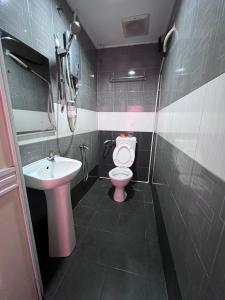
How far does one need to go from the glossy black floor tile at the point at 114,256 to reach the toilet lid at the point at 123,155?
66cm

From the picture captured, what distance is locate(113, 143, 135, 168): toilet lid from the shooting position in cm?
231

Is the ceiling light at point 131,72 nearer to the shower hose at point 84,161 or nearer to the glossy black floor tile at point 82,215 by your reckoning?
the shower hose at point 84,161

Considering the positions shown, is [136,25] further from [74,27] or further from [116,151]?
[116,151]

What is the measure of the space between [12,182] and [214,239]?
90cm

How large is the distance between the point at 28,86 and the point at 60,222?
120cm

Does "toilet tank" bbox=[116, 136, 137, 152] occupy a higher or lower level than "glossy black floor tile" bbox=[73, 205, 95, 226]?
higher

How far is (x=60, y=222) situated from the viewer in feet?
3.77

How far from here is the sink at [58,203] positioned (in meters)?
1.06

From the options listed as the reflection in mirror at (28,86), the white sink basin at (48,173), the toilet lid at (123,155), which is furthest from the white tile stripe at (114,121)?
the white sink basin at (48,173)

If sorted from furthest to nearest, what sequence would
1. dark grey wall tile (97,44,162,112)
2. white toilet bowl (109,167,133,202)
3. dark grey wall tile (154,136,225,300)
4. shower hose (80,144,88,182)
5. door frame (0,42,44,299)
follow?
dark grey wall tile (97,44,162,112) → shower hose (80,144,88,182) → white toilet bowl (109,167,133,202) → door frame (0,42,44,299) → dark grey wall tile (154,136,225,300)

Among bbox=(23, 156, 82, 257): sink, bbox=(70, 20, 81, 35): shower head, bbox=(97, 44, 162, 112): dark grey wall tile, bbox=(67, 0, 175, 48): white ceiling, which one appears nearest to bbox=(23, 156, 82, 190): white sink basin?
bbox=(23, 156, 82, 257): sink

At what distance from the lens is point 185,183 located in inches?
31.2

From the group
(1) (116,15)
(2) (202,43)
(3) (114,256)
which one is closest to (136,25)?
(1) (116,15)

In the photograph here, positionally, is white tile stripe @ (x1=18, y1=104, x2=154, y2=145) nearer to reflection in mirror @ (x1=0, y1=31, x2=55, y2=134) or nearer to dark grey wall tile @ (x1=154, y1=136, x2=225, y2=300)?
reflection in mirror @ (x1=0, y1=31, x2=55, y2=134)
